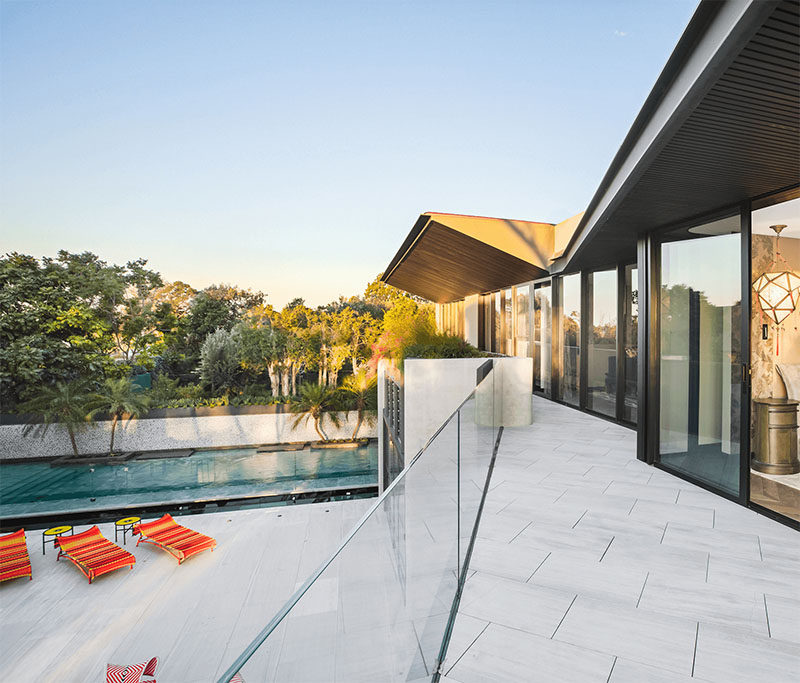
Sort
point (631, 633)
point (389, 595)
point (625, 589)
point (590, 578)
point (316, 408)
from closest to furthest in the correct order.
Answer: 1. point (389, 595)
2. point (631, 633)
3. point (625, 589)
4. point (590, 578)
5. point (316, 408)

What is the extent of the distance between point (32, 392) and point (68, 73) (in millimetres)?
12810

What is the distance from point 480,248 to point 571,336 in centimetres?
284

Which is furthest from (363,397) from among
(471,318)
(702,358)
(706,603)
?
(706,603)

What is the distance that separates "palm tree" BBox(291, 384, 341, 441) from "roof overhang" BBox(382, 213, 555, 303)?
691 centimetres

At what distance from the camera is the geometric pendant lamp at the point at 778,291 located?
169 inches

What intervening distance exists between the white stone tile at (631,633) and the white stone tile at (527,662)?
0.10 m

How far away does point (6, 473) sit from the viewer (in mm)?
16062

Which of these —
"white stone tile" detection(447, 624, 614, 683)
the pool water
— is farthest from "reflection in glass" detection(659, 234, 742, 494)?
the pool water

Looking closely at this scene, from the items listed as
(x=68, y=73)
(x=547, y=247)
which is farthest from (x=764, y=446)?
(x=68, y=73)

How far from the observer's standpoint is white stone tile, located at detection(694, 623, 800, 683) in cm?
212

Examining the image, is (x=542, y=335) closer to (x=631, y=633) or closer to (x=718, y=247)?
(x=718, y=247)

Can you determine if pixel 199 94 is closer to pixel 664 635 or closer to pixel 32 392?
pixel 32 392

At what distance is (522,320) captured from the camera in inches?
487

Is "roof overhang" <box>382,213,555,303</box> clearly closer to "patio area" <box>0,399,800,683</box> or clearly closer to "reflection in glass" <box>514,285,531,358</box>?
"reflection in glass" <box>514,285,531,358</box>
